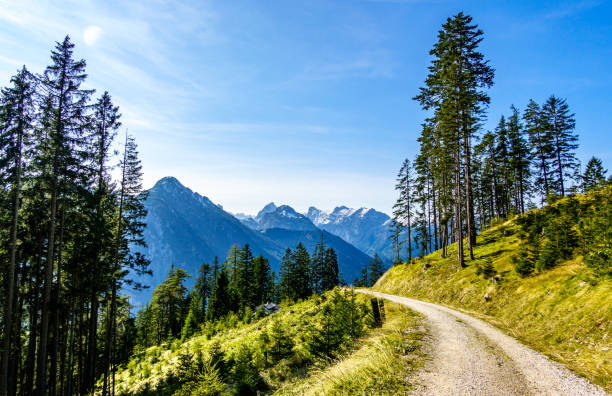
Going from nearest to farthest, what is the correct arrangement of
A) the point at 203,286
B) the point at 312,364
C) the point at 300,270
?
the point at 312,364, the point at 300,270, the point at 203,286

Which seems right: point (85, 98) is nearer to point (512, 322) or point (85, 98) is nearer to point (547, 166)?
point (512, 322)

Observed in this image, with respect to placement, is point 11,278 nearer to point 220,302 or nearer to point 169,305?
point 220,302

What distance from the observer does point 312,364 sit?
11953 mm

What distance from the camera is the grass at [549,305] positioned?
774cm

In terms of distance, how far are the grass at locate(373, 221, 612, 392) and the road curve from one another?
59 centimetres

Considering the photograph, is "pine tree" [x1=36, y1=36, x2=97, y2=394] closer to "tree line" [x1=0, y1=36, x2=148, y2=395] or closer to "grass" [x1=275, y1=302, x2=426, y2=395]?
"tree line" [x1=0, y1=36, x2=148, y2=395]

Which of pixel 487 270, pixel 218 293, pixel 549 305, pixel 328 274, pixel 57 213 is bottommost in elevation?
pixel 328 274

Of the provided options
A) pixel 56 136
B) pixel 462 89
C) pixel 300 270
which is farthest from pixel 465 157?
pixel 300 270

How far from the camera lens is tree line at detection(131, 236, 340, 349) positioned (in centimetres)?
4706

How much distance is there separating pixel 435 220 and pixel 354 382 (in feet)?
121

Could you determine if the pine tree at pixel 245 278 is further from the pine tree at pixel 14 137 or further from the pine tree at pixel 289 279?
the pine tree at pixel 14 137

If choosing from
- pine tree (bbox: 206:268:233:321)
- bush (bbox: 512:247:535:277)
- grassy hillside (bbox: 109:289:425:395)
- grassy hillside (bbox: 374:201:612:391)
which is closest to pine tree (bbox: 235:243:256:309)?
pine tree (bbox: 206:268:233:321)

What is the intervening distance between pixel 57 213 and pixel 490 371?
73.6ft

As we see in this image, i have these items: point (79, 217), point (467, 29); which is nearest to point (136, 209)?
point (79, 217)
